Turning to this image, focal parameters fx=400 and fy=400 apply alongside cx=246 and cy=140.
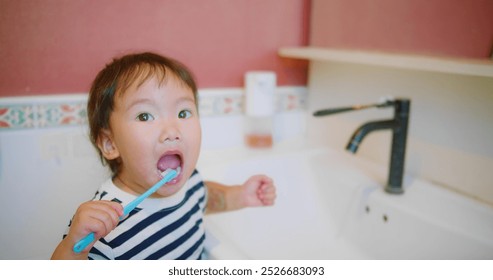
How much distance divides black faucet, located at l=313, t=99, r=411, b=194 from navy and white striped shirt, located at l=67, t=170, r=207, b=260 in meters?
0.31

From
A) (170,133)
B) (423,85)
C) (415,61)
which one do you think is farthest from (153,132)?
(423,85)

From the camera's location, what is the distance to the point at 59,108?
0.75 metres

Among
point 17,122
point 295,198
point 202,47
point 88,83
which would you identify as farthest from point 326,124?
point 17,122

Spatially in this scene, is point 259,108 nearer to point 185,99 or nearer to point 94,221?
point 185,99

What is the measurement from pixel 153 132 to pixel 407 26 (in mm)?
597

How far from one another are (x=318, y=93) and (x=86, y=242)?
783 mm

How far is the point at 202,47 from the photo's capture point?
3.01 feet

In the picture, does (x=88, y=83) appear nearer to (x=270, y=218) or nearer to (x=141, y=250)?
(x=141, y=250)

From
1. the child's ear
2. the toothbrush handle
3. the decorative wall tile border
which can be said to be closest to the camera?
the toothbrush handle

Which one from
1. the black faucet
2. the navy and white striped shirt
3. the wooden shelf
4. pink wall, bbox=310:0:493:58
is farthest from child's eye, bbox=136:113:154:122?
pink wall, bbox=310:0:493:58

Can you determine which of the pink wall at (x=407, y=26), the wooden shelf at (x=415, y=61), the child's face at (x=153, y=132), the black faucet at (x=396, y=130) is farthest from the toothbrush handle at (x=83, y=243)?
the pink wall at (x=407, y=26)

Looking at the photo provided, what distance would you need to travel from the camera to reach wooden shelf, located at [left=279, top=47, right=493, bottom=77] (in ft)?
2.06

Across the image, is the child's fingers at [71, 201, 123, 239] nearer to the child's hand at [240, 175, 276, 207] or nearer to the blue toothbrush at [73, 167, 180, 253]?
the blue toothbrush at [73, 167, 180, 253]

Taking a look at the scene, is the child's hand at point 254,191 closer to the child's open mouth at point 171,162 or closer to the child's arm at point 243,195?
the child's arm at point 243,195
